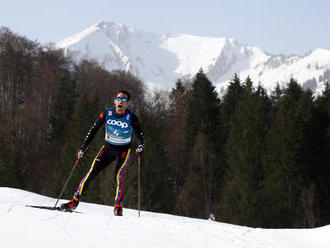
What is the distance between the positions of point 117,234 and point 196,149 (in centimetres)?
3863

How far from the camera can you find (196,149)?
44625 millimetres

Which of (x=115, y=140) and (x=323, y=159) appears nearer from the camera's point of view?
(x=115, y=140)

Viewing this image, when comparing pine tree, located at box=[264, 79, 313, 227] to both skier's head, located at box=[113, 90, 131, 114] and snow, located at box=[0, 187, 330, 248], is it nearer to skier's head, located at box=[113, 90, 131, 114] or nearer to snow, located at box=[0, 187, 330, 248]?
snow, located at box=[0, 187, 330, 248]

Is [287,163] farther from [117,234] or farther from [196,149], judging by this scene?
[117,234]

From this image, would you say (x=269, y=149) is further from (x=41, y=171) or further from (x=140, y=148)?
(x=140, y=148)

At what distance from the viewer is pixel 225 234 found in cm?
798

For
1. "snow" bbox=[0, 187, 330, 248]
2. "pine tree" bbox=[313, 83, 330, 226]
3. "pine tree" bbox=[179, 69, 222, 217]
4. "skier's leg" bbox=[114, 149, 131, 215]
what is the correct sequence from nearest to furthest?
1. "snow" bbox=[0, 187, 330, 248]
2. "skier's leg" bbox=[114, 149, 131, 215]
3. "pine tree" bbox=[313, 83, 330, 226]
4. "pine tree" bbox=[179, 69, 222, 217]

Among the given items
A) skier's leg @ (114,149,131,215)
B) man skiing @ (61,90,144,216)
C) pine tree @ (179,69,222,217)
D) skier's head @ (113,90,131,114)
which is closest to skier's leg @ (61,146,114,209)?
man skiing @ (61,90,144,216)

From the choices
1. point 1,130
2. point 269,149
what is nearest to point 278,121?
point 269,149

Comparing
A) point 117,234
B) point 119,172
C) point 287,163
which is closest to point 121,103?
point 119,172

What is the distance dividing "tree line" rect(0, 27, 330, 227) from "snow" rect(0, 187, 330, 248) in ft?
82.1

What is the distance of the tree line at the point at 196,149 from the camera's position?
35.3 m

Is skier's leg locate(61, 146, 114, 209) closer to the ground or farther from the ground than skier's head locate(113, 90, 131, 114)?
closer to the ground

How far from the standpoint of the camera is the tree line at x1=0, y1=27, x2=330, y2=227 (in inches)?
1390
